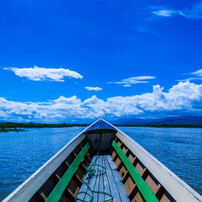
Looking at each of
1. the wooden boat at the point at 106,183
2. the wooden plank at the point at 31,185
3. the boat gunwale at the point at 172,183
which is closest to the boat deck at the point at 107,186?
the wooden boat at the point at 106,183

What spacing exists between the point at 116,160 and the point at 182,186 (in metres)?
4.33

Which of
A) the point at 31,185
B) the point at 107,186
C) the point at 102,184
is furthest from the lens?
the point at 102,184

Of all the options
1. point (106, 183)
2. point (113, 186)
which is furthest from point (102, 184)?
point (113, 186)

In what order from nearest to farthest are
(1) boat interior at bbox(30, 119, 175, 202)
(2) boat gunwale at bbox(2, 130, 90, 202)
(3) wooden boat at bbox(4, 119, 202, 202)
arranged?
(2) boat gunwale at bbox(2, 130, 90, 202) < (3) wooden boat at bbox(4, 119, 202, 202) < (1) boat interior at bbox(30, 119, 175, 202)

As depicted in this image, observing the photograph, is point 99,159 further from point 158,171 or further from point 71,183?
point 158,171

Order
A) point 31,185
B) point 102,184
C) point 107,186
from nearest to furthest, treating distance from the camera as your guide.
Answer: point 31,185, point 107,186, point 102,184

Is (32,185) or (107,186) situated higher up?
(32,185)

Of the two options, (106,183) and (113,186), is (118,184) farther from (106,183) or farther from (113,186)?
(106,183)

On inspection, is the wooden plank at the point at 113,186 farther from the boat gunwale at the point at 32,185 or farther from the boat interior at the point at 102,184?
the boat gunwale at the point at 32,185

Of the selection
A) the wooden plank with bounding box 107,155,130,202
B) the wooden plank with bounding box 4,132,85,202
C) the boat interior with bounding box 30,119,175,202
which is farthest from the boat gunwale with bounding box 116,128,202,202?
the wooden plank with bounding box 4,132,85,202

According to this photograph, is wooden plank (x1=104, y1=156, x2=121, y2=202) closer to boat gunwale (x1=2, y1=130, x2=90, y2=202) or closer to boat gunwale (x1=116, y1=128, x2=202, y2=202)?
boat gunwale (x1=116, y1=128, x2=202, y2=202)

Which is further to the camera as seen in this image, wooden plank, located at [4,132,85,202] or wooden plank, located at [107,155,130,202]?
wooden plank, located at [107,155,130,202]

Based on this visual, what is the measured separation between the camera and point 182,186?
2189 millimetres

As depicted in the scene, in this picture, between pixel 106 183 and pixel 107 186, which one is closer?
pixel 107 186
